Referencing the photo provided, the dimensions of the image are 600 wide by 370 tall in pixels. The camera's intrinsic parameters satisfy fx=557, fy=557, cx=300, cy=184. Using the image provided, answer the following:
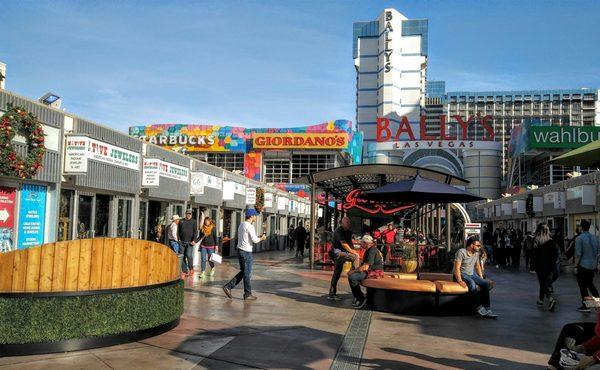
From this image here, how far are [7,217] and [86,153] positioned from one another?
2.04m

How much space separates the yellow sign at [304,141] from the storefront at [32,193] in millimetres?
37148

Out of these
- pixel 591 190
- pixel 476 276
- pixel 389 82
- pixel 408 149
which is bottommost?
pixel 476 276

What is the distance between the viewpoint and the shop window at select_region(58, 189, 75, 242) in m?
11.2

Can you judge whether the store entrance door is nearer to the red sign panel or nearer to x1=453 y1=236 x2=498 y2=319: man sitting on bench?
the red sign panel

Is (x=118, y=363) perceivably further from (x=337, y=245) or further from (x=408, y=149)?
(x=408, y=149)

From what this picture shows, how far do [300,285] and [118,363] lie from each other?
7.56 m

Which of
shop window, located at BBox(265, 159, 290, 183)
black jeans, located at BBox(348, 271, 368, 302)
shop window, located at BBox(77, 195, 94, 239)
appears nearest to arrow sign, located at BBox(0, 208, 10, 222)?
shop window, located at BBox(77, 195, 94, 239)

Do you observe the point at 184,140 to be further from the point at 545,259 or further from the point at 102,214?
the point at 545,259

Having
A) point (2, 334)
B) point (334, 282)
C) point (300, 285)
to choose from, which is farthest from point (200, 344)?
point (300, 285)

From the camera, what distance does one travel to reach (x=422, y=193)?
1015 centimetres

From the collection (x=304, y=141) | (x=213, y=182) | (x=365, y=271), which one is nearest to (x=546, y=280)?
(x=365, y=271)

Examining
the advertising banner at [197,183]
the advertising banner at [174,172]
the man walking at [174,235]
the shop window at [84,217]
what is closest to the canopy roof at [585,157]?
the man walking at [174,235]

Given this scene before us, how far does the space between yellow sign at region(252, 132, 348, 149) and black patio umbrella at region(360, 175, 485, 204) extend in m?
36.2

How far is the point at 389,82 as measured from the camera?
293 ft
